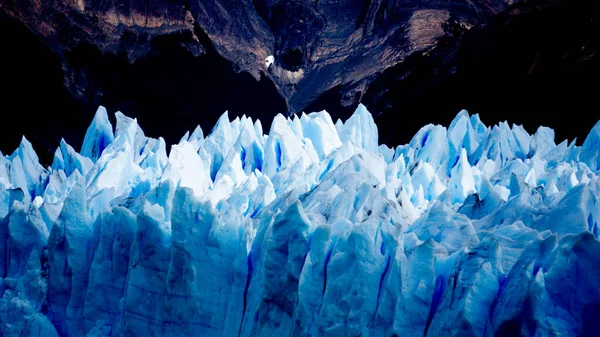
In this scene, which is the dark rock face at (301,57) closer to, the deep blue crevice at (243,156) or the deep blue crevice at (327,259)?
the deep blue crevice at (243,156)

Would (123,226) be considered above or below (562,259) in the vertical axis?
above

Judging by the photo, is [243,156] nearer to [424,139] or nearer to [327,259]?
[424,139]

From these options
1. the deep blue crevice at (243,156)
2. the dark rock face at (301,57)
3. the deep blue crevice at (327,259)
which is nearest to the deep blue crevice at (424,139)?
the dark rock face at (301,57)

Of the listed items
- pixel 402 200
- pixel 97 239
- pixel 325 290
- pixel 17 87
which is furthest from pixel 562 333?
pixel 17 87

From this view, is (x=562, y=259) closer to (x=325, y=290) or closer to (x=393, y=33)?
(x=325, y=290)

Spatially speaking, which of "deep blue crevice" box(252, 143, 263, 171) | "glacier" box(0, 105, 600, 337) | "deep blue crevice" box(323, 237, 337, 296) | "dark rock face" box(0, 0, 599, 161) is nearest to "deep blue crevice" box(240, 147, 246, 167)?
"deep blue crevice" box(252, 143, 263, 171)

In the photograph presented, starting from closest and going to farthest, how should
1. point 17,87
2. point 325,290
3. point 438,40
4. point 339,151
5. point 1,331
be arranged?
point 325,290 < point 1,331 < point 339,151 < point 17,87 < point 438,40
